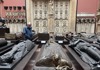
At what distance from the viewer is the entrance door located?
30.8 ft

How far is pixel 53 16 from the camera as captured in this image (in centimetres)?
934

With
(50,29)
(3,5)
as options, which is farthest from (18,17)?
(50,29)

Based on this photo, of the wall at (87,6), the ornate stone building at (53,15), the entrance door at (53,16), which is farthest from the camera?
the entrance door at (53,16)

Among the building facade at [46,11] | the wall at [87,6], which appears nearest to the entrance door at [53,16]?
the building facade at [46,11]

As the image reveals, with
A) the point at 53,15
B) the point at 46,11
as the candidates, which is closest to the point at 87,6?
the point at 53,15

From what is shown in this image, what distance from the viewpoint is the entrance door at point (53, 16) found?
9378 millimetres

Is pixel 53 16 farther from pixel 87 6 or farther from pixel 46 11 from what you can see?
pixel 87 6

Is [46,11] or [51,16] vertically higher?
[46,11]

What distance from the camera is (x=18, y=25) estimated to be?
30.3 feet

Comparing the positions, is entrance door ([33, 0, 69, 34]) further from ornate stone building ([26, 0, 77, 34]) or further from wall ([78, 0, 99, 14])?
wall ([78, 0, 99, 14])

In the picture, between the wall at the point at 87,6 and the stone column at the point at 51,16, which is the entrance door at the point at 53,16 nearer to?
the stone column at the point at 51,16

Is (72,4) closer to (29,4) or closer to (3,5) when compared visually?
(29,4)

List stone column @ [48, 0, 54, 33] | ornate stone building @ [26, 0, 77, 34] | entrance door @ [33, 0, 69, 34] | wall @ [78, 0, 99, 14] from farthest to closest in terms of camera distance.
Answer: entrance door @ [33, 0, 69, 34] → ornate stone building @ [26, 0, 77, 34] → wall @ [78, 0, 99, 14] → stone column @ [48, 0, 54, 33]

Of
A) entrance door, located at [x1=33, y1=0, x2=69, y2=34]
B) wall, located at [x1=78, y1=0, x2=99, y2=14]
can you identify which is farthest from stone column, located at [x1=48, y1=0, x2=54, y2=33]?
A: wall, located at [x1=78, y1=0, x2=99, y2=14]
